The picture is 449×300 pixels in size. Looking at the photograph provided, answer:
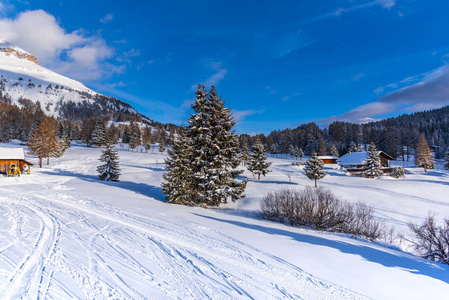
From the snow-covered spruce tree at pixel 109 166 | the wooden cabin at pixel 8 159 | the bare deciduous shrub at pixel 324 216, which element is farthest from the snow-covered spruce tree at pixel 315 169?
the wooden cabin at pixel 8 159

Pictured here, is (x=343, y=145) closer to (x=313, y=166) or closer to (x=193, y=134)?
(x=313, y=166)

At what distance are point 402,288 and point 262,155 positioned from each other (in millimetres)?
38958

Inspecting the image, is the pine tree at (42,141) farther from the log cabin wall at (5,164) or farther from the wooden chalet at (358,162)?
the wooden chalet at (358,162)

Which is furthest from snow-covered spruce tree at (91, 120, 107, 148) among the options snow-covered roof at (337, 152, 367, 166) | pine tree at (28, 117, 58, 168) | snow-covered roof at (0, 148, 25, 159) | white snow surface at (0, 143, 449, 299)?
snow-covered roof at (337, 152, 367, 166)

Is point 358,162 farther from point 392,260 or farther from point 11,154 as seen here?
point 11,154

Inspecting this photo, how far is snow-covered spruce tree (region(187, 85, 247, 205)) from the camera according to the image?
1892 cm

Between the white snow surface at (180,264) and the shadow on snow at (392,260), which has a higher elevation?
the white snow surface at (180,264)

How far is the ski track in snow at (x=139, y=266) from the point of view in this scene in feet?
15.3

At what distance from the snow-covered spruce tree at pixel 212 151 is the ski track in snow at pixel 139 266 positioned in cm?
946

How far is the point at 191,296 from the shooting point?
4621mm

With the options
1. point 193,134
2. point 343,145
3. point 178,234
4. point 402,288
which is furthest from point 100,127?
point 343,145

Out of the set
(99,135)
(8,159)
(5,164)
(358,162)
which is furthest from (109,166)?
(99,135)

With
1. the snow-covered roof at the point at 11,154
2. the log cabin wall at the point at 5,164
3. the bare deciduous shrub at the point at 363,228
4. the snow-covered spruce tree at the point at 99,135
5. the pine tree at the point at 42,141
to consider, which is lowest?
the bare deciduous shrub at the point at 363,228

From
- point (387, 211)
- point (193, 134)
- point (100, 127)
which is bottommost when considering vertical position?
point (387, 211)
